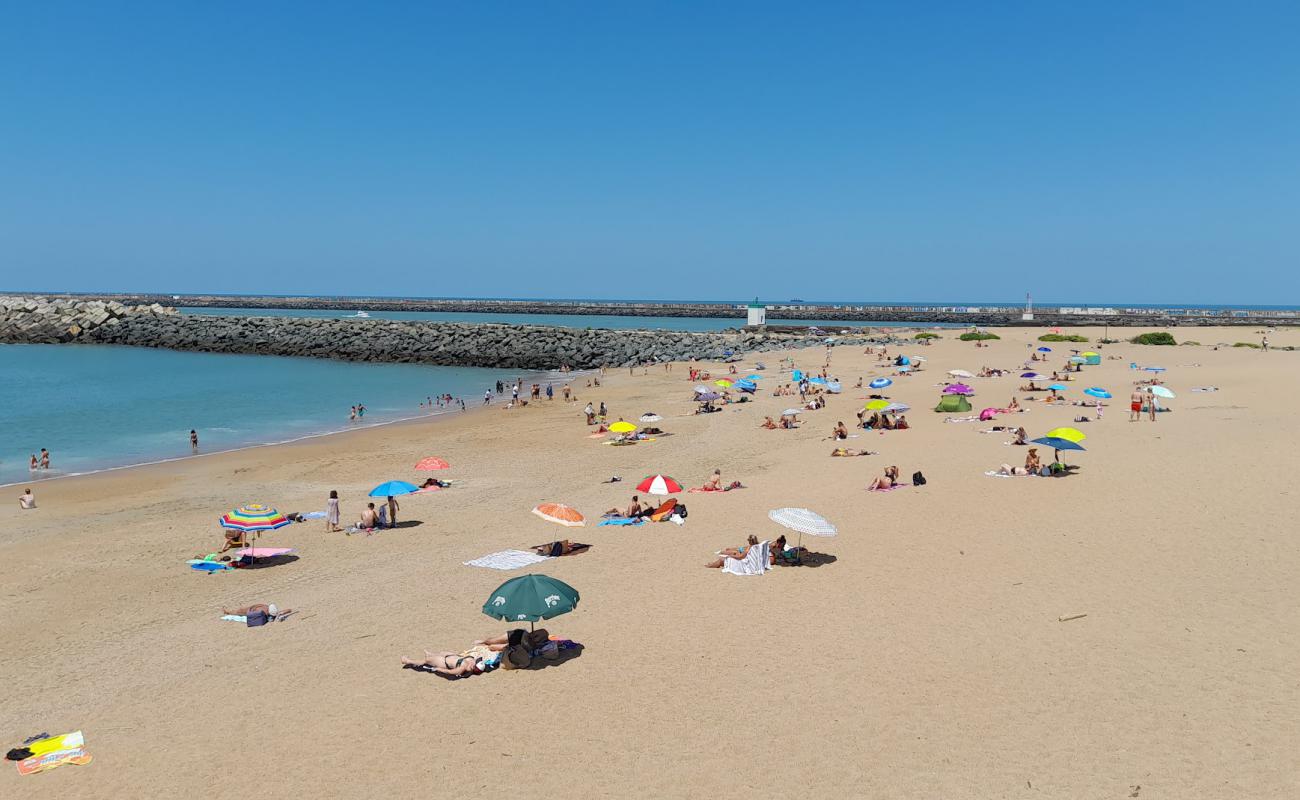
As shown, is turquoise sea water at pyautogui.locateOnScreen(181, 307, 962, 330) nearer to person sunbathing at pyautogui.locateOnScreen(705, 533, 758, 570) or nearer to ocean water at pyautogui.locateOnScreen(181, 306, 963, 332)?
ocean water at pyautogui.locateOnScreen(181, 306, 963, 332)

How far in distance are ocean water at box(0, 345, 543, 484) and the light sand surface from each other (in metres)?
10.5

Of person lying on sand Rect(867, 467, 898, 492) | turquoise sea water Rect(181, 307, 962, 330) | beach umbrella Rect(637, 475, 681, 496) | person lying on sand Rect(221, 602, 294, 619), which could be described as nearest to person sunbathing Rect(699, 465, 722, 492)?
beach umbrella Rect(637, 475, 681, 496)

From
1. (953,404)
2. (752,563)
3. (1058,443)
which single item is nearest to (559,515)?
(752,563)

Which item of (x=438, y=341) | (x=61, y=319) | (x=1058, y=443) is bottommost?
(x=1058, y=443)

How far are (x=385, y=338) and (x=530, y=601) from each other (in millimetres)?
67005

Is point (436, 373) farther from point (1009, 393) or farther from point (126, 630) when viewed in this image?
point (126, 630)

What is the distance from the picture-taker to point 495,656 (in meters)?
9.82

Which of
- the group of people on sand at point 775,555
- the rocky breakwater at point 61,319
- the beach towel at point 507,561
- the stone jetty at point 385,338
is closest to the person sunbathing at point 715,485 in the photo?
the group of people on sand at point 775,555

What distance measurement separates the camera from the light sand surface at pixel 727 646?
24.8 feet

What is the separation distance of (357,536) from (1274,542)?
15.4 m

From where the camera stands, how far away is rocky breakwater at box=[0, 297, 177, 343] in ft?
278

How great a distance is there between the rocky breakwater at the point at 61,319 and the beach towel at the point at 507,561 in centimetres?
8801

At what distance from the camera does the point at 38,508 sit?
20.1 m

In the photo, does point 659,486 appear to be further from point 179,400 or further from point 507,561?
point 179,400
